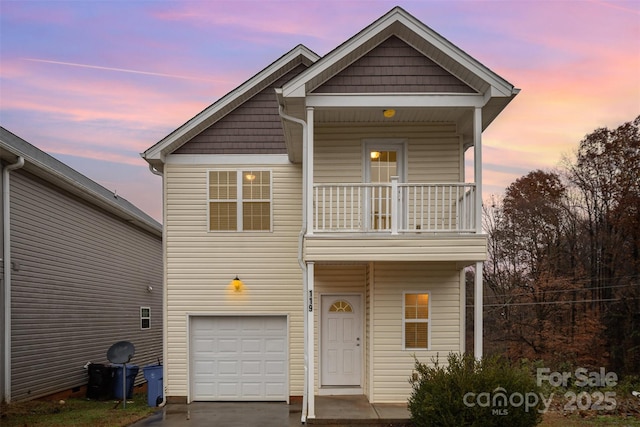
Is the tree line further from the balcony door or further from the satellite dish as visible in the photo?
the satellite dish

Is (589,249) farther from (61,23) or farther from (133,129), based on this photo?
(61,23)

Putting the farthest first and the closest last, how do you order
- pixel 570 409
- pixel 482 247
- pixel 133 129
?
pixel 133 129
pixel 570 409
pixel 482 247

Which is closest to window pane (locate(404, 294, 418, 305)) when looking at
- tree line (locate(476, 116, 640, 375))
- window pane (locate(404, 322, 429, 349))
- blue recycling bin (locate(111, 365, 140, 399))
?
window pane (locate(404, 322, 429, 349))

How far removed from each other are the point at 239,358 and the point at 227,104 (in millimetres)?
5696

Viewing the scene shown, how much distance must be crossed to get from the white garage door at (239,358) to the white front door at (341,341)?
1120 mm

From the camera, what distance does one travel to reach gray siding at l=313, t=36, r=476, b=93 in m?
10.4

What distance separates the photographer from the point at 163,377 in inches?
506

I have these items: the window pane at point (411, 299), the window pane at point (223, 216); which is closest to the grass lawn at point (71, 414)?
the window pane at point (223, 216)

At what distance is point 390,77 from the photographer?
1041 centimetres

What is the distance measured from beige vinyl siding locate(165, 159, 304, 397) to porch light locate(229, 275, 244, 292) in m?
0.08

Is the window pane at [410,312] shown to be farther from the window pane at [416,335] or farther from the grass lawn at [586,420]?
the grass lawn at [586,420]

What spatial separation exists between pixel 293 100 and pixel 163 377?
6821mm

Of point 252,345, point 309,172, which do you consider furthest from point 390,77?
point 252,345

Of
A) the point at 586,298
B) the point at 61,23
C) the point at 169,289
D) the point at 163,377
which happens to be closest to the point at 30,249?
the point at 169,289
